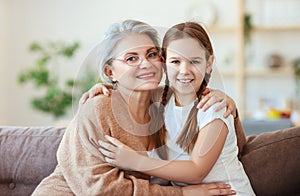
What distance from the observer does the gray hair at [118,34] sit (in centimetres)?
154

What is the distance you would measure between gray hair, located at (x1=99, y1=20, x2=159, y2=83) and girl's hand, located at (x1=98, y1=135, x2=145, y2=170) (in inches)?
9.0

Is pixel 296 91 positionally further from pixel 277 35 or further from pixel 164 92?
pixel 164 92

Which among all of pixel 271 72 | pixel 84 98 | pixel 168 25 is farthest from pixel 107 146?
pixel 271 72

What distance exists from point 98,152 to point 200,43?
436 mm

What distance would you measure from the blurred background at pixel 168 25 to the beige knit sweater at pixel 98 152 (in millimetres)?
3342

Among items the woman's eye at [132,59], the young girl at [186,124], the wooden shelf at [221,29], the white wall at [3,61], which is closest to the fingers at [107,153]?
the young girl at [186,124]

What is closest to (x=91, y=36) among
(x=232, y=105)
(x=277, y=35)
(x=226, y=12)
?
(x=226, y=12)

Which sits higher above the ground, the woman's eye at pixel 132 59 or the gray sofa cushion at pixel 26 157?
the woman's eye at pixel 132 59

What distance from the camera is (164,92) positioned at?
156 cm

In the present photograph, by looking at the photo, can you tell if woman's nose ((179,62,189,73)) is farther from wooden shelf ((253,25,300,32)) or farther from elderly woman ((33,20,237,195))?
wooden shelf ((253,25,300,32))

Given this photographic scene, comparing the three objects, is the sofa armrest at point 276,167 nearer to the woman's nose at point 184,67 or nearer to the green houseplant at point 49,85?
the woman's nose at point 184,67

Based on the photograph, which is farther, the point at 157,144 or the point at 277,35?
the point at 277,35

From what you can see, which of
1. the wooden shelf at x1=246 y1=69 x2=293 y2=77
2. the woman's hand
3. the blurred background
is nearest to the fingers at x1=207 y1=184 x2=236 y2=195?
the woman's hand

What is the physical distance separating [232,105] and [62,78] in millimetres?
3832
